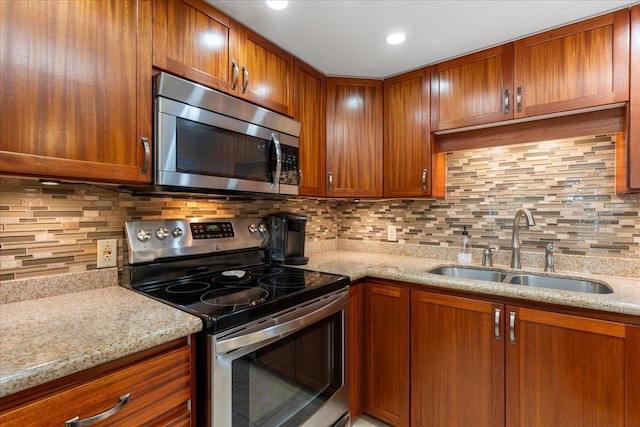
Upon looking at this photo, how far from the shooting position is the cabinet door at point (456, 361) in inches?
58.0

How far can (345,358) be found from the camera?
67.3 inches

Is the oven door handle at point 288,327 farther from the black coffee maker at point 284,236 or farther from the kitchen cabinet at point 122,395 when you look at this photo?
the black coffee maker at point 284,236

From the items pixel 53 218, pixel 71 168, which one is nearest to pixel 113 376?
pixel 71 168

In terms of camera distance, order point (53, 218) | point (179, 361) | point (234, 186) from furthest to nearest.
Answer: point (234, 186) < point (53, 218) < point (179, 361)

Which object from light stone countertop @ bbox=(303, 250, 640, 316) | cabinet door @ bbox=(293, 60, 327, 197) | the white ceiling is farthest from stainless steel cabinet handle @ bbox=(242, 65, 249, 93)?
light stone countertop @ bbox=(303, 250, 640, 316)

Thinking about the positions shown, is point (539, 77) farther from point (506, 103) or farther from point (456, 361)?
point (456, 361)

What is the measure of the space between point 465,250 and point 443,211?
1.00ft

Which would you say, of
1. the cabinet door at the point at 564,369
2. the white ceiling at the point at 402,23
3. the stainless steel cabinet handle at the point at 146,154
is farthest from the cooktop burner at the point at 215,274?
the white ceiling at the point at 402,23

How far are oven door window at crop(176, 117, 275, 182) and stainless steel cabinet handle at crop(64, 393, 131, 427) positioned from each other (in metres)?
0.81

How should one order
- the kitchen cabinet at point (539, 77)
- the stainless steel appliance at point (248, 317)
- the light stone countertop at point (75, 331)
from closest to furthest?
1. the light stone countertop at point (75, 331)
2. the stainless steel appliance at point (248, 317)
3. the kitchen cabinet at point (539, 77)

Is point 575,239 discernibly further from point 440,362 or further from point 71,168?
point 71,168

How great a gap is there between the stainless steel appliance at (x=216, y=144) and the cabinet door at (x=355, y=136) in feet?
1.38

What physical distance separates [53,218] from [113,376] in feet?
2.53

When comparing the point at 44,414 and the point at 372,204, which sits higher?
the point at 372,204
